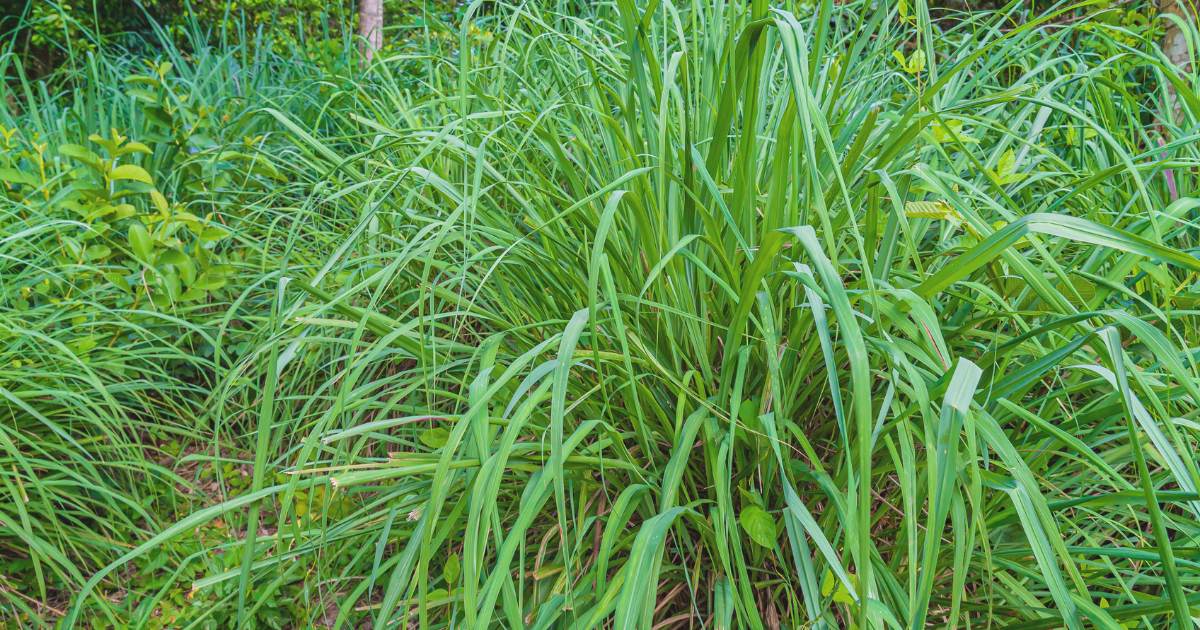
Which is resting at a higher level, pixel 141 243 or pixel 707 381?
pixel 707 381

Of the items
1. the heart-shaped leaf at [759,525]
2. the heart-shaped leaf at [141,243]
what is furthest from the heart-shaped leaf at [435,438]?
the heart-shaped leaf at [141,243]

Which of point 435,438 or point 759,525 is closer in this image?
point 759,525

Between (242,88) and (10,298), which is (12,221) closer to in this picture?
(10,298)

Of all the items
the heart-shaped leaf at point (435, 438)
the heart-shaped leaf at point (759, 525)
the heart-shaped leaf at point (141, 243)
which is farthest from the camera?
the heart-shaped leaf at point (141, 243)

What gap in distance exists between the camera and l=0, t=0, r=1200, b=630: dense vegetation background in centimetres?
93

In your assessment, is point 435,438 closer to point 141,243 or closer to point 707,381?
point 707,381

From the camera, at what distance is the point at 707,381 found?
1.27 meters

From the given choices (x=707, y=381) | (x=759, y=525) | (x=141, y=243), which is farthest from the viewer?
(x=141, y=243)

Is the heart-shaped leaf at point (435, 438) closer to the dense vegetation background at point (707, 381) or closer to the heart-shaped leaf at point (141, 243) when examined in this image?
the dense vegetation background at point (707, 381)

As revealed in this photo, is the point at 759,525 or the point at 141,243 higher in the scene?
the point at 759,525

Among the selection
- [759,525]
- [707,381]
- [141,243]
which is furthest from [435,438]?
[141,243]

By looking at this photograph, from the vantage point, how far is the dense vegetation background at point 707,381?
930 millimetres

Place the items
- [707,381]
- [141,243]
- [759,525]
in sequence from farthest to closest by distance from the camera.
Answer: [141,243] < [707,381] < [759,525]

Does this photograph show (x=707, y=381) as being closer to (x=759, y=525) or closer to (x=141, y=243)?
(x=759, y=525)
